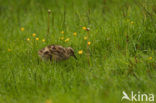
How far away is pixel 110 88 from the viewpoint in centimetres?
493

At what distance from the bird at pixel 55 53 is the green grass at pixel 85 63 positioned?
0.50 feet

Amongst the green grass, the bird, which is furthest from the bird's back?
the green grass

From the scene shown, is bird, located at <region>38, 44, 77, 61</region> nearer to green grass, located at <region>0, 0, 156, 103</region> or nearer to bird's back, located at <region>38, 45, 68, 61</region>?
bird's back, located at <region>38, 45, 68, 61</region>

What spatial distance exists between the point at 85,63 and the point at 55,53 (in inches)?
24.1

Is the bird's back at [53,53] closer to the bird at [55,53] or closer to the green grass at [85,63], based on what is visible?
the bird at [55,53]

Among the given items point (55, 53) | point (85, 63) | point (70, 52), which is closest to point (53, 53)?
point (55, 53)

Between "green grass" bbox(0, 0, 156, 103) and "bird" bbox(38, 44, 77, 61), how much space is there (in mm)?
152

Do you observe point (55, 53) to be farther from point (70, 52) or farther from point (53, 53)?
point (70, 52)

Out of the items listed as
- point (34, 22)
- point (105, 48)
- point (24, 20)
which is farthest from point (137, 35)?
point (24, 20)

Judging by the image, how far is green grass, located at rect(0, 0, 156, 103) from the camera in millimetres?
4980

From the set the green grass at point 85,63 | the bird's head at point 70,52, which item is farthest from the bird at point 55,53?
the green grass at point 85,63

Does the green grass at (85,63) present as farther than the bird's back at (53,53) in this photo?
No

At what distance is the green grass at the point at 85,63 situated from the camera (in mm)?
4980

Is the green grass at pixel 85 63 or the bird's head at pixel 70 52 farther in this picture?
the bird's head at pixel 70 52
